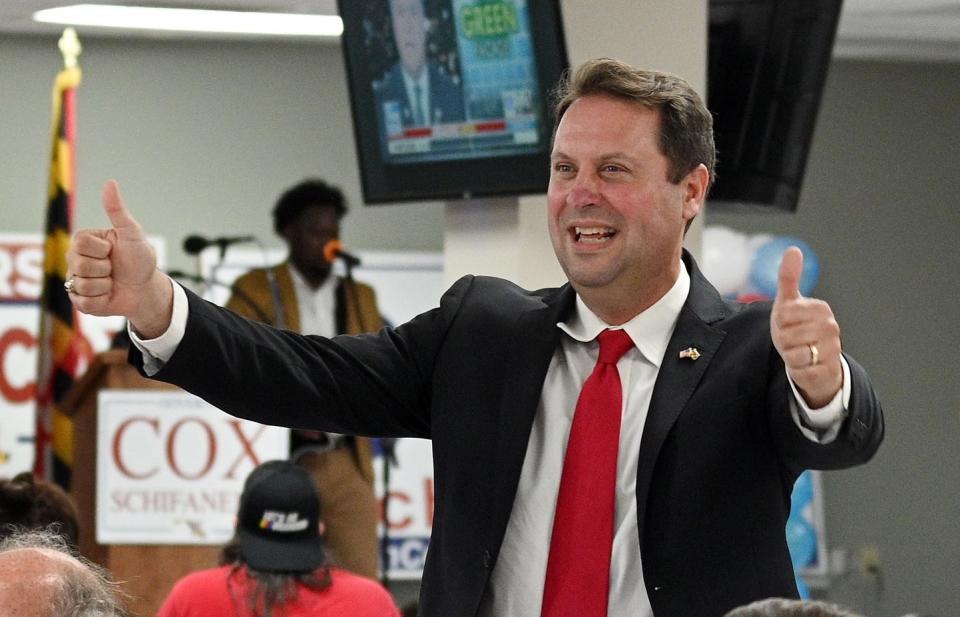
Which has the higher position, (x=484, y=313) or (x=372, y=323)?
(x=484, y=313)

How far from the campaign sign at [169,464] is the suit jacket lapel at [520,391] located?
366cm

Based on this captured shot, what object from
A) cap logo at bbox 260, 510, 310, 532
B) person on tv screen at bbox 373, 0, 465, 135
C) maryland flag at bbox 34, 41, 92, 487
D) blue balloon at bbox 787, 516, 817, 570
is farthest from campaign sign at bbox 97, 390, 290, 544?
blue balloon at bbox 787, 516, 817, 570

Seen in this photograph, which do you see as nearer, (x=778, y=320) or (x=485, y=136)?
(x=778, y=320)

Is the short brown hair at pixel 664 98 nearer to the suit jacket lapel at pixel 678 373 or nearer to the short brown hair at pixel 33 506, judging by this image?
the suit jacket lapel at pixel 678 373

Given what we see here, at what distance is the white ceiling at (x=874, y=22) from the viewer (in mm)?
7730

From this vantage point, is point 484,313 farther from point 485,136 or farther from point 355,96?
point 355,96

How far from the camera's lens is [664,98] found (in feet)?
7.18

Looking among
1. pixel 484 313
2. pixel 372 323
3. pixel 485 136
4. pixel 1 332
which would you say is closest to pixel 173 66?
pixel 1 332

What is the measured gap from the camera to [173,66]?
858 centimetres

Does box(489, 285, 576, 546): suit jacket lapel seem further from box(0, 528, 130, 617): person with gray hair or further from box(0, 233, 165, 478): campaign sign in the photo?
box(0, 233, 165, 478): campaign sign

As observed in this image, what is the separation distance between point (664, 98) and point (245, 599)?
7.16ft

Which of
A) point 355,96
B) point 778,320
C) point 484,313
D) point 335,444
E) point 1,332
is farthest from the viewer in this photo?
point 1,332

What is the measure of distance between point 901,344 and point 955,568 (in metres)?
1.23

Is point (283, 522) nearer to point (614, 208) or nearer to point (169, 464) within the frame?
point (169, 464)
